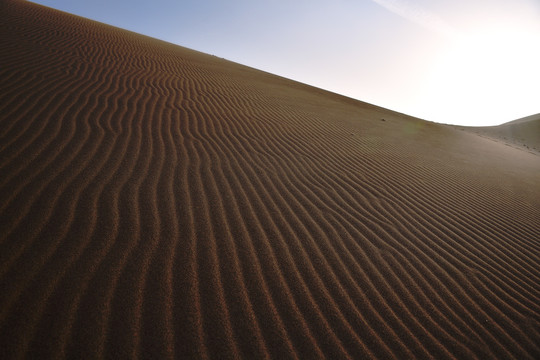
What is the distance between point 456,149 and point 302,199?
27.4 ft

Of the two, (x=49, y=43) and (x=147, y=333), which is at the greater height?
(x=49, y=43)

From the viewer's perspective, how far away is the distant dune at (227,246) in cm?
173

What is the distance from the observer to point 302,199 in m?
3.53

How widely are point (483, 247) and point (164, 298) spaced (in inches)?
150

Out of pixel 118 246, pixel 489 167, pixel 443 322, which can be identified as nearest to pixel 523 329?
pixel 443 322

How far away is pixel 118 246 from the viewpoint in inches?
85.1

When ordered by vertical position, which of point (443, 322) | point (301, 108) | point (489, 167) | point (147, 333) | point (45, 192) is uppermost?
point (301, 108)

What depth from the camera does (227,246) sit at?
8.02ft

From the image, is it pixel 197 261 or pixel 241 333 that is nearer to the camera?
pixel 241 333

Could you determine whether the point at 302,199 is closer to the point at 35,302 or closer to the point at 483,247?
the point at 483,247

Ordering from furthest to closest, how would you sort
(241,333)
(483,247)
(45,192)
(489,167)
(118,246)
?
(489,167)
(483,247)
(45,192)
(118,246)
(241,333)

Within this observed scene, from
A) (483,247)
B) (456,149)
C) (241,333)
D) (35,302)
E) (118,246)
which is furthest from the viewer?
(456,149)

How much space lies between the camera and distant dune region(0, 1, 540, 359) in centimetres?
173

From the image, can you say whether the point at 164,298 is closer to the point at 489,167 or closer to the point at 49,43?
the point at 489,167
